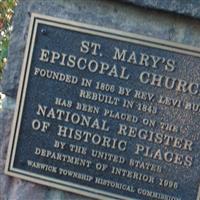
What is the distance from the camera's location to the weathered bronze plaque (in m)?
3.38

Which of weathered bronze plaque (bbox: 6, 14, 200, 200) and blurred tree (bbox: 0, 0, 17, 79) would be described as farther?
blurred tree (bbox: 0, 0, 17, 79)

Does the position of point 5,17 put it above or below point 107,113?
above

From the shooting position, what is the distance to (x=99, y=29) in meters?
3.40

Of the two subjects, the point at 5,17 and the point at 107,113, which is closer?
the point at 107,113

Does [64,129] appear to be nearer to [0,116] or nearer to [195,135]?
[0,116]

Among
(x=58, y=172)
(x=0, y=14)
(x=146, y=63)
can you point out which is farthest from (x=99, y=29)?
(x=0, y=14)

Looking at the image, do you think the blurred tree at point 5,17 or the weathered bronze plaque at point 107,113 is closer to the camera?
the weathered bronze plaque at point 107,113

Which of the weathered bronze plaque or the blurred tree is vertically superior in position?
the blurred tree

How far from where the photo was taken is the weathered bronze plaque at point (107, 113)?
3385 millimetres

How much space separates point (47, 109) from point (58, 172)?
342 millimetres

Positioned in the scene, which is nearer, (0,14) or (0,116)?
(0,116)

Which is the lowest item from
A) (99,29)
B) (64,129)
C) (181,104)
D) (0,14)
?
(64,129)

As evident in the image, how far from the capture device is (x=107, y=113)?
343cm

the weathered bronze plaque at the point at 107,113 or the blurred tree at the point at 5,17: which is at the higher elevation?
the blurred tree at the point at 5,17
